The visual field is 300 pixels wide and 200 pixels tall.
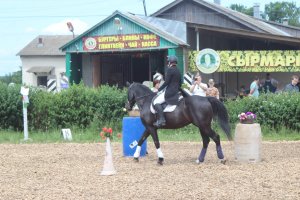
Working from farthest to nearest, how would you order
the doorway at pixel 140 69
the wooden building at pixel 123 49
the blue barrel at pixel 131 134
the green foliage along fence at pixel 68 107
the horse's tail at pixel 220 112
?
the doorway at pixel 140 69 → the wooden building at pixel 123 49 → the green foliage along fence at pixel 68 107 → the blue barrel at pixel 131 134 → the horse's tail at pixel 220 112

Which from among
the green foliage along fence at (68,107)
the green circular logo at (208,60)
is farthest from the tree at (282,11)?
the green foliage along fence at (68,107)

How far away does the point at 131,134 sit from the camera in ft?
47.9

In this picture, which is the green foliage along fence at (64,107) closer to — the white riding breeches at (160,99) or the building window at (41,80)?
the white riding breeches at (160,99)

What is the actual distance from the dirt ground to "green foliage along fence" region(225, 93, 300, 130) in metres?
2.74

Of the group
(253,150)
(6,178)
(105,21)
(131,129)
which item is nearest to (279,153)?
(253,150)

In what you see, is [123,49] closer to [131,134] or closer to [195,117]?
[131,134]

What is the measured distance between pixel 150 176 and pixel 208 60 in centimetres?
1470

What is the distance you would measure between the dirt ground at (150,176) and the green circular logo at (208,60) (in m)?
9.49

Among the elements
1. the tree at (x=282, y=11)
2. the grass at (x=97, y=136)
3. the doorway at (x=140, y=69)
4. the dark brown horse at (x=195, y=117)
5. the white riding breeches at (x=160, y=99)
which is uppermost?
the tree at (x=282, y=11)

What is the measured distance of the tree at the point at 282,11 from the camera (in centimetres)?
10031

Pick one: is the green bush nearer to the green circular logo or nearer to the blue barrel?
the blue barrel

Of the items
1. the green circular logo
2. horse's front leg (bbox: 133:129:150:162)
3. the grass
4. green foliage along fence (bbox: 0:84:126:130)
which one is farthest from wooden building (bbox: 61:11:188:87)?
horse's front leg (bbox: 133:129:150:162)

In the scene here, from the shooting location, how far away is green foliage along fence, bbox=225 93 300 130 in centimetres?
1853

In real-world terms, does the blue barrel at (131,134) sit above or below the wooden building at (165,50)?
below
